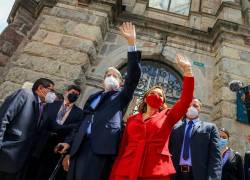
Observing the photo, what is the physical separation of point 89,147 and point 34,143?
Answer: 929 millimetres

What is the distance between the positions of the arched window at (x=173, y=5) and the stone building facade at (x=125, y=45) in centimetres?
6

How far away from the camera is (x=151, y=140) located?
7.98 ft

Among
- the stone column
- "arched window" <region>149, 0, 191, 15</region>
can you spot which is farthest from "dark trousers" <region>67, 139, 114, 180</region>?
"arched window" <region>149, 0, 191, 15</region>

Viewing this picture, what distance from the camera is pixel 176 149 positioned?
298 cm

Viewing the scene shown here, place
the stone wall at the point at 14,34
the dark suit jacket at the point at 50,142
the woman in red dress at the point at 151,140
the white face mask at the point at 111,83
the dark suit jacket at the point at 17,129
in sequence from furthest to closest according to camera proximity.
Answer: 1. the stone wall at the point at 14,34
2. the dark suit jacket at the point at 50,142
3. the white face mask at the point at 111,83
4. the dark suit jacket at the point at 17,129
5. the woman in red dress at the point at 151,140

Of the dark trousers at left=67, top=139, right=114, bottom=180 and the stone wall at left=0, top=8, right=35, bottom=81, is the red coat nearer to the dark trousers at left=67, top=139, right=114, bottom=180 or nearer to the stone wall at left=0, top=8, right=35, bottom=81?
the dark trousers at left=67, top=139, right=114, bottom=180

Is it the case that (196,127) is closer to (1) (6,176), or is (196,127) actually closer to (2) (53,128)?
(2) (53,128)

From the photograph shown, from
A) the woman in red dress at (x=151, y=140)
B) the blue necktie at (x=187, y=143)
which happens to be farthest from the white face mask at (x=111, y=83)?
the blue necktie at (x=187, y=143)

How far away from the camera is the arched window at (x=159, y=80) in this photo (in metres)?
6.31

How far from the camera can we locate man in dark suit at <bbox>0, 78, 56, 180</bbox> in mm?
2680

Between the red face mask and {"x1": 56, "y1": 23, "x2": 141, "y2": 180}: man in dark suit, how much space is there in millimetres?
209

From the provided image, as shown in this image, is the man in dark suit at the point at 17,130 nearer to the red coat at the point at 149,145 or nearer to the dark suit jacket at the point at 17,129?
the dark suit jacket at the point at 17,129

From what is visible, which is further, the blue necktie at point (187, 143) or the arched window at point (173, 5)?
the arched window at point (173, 5)

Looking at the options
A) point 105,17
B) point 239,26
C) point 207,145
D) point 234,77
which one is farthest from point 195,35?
point 207,145
